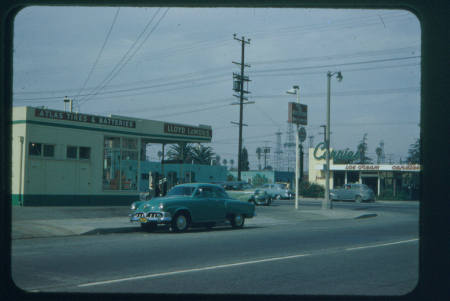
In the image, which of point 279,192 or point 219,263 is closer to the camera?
point 219,263

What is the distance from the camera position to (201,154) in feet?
151

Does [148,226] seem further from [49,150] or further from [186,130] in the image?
[186,130]

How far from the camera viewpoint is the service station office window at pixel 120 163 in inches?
962

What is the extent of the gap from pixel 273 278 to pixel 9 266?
5692 mm

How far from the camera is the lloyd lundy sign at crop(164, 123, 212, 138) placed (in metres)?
26.7

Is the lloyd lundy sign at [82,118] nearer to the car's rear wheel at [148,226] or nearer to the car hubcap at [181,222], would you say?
the car's rear wheel at [148,226]

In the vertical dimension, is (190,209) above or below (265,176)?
below

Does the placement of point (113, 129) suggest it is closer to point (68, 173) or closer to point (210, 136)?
point (68, 173)

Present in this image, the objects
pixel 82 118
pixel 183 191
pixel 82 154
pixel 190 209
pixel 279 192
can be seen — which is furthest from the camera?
pixel 279 192

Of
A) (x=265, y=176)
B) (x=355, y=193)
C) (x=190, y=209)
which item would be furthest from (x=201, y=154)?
(x=190, y=209)

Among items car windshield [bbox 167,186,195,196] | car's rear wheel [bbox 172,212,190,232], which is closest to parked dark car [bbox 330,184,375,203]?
car windshield [bbox 167,186,195,196]

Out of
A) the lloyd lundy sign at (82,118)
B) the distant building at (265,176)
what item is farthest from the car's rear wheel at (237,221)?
the distant building at (265,176)

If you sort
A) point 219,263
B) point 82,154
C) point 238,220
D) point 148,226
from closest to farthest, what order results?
point 219,263 → point 148,226 → point 238,220 → point 82,154

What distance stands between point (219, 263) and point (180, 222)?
6.20 m
